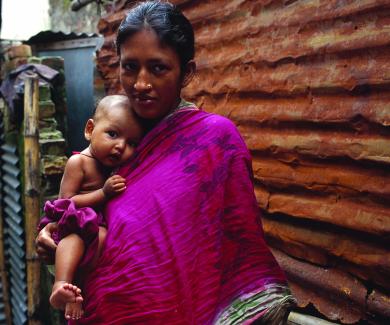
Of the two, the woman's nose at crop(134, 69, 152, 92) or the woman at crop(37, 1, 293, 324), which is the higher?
the woman's nose at crop(134, 69, 152, 92)

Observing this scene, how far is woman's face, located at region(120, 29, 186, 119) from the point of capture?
5.32ft

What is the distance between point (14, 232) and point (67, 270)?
5108 mm

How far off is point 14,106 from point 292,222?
4013mm

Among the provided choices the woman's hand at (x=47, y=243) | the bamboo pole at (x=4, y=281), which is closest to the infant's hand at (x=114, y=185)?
the woman's hand at (x=47, y=243)

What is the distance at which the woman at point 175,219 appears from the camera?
1.52 meters

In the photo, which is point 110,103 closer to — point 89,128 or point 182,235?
point 89,128

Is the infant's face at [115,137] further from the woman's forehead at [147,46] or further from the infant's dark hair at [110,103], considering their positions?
the woman's forehead at [147,46]

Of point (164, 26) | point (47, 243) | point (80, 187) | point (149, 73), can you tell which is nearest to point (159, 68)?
point (149, 73)

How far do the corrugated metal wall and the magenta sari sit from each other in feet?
2.30

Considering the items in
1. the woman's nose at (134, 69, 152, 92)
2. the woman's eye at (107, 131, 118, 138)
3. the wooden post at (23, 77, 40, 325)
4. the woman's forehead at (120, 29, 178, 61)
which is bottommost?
the wooden post at (23, 77, 40, 325)

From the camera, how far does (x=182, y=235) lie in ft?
5.07

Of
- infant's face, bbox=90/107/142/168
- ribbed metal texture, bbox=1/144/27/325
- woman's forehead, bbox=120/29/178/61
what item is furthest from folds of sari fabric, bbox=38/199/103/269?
ribbed metal texture, bbox=1/144/27/325

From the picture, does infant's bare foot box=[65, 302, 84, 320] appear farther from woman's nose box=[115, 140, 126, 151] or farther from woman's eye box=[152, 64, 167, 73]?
woman's eye box=[152, 64, 167, 73]

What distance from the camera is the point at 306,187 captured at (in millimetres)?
2406
